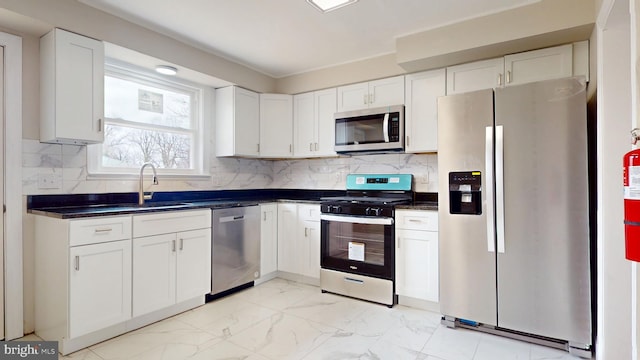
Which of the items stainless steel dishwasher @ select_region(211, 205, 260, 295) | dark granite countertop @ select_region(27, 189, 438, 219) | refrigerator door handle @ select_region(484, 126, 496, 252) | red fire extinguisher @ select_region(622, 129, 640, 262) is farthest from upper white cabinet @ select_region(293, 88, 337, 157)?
red fire extinguisher @ select_region(622, 129, 640, 262)

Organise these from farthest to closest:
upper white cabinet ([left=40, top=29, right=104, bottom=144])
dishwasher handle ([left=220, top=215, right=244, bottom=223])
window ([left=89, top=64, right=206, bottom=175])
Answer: dishwasher handle ([left=220, top=215, right=244, bottom=223])
window ([left=89, top=64, right=206, bottom=175])
upper white cabinet ([left=40, top=29, right=104, bottom=144])

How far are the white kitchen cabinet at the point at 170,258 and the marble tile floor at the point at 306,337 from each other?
197 mm

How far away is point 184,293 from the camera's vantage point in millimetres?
2773

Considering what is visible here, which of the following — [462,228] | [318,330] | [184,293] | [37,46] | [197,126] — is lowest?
[318,330]

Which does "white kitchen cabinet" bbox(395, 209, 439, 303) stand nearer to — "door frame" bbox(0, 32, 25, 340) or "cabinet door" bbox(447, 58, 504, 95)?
"cabinet door" bbox(447, 58, 504, 95)

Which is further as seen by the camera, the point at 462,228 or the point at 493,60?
the point at 493,60

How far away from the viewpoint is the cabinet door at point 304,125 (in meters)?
3.86

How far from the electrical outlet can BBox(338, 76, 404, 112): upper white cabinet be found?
2.62m

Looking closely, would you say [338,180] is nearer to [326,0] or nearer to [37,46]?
[326,0]

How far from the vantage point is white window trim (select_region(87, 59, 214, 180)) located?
275 cm

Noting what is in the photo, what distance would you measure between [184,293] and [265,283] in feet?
3.28

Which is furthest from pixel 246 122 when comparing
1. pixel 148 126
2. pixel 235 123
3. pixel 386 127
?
pixel 386 127

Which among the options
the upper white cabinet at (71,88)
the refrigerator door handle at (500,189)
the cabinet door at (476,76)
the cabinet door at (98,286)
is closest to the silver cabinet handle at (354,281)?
the refrigerator door handle at (500,189)

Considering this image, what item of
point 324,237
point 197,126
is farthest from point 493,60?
point 197,126
